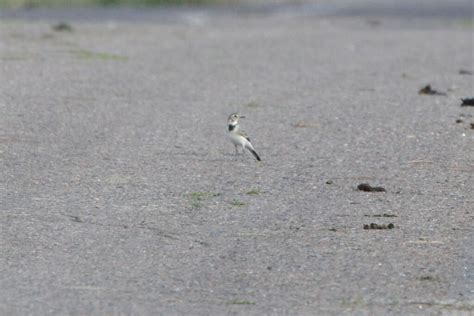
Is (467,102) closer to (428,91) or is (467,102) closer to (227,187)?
(428,91)

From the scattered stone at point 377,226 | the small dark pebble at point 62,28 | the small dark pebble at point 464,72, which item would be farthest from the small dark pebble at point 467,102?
the small dark pebble at point 62,28

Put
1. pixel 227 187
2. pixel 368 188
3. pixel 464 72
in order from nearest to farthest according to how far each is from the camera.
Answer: pixel 368 188 → pixel 227 187 → pixel 464 72

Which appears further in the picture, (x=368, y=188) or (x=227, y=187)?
(x=227, y=187)

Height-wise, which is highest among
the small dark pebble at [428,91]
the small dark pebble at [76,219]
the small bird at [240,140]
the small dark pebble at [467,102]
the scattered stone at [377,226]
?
the scattered stone at [377,226]

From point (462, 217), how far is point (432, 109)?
605 cm

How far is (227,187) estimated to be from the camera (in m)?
10.6

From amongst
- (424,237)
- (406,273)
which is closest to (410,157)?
(424,237)

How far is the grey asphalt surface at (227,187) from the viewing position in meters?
7.47

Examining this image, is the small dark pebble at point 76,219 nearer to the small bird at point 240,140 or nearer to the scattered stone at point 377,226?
the scattered stone at point 377,226

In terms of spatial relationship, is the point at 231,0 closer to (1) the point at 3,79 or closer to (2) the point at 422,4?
(2) the point at 422,4

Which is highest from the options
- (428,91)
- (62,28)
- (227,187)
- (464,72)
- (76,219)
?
(76,219)

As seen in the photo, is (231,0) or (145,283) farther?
(231,0)

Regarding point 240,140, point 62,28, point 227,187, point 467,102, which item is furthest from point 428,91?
point 62,28

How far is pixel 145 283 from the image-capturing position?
7559 millimetres
